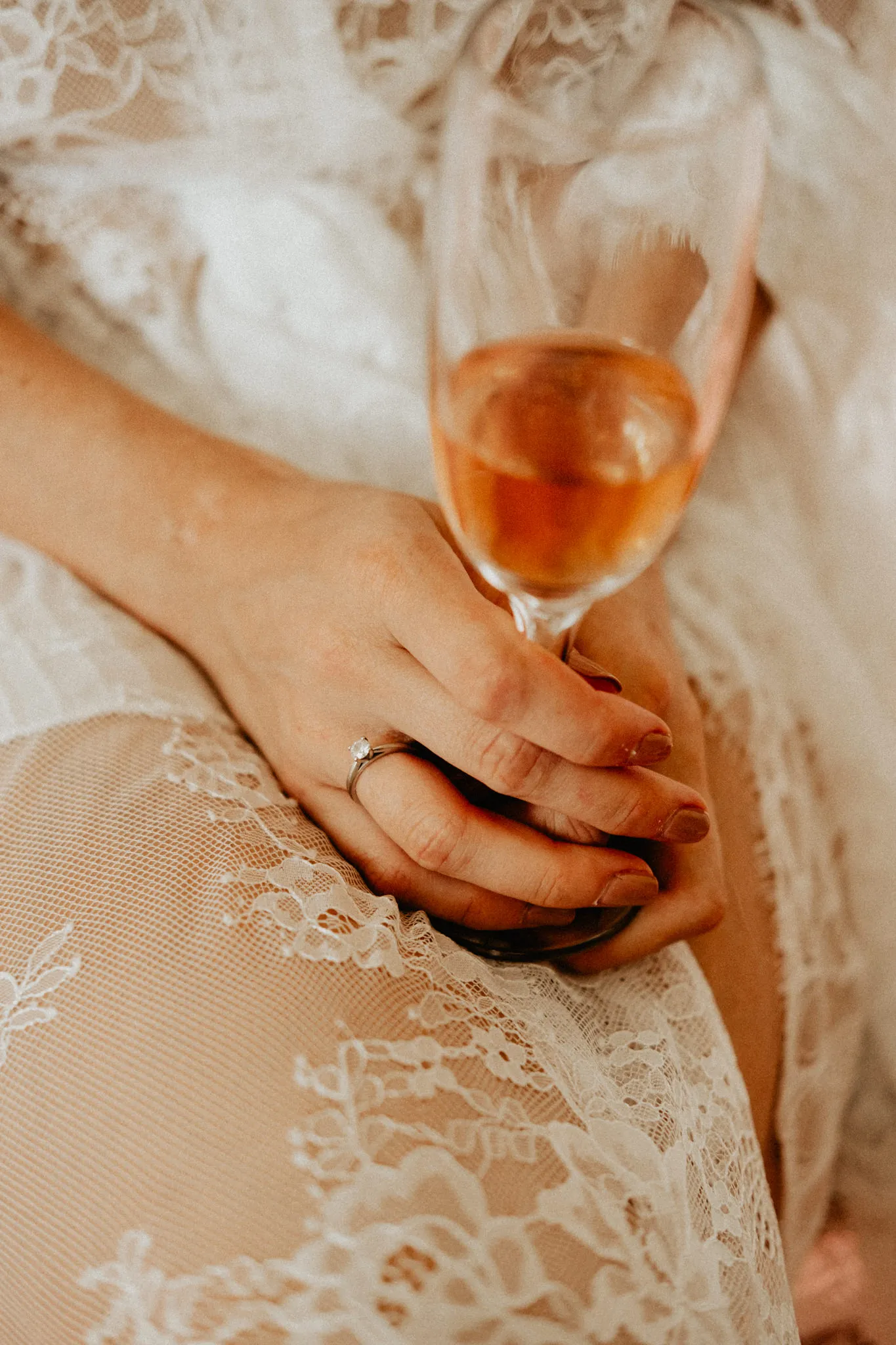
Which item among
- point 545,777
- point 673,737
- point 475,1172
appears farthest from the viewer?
point 673,737

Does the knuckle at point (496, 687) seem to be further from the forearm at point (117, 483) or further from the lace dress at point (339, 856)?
the forearm at point (117, 483)

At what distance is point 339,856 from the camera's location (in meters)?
0.58

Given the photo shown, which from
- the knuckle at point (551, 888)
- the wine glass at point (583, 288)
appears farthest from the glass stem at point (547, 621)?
the knuckle at point (551, 888)

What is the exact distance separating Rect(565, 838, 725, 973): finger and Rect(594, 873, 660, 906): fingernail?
1.0 inches

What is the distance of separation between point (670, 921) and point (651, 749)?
4.9 inches

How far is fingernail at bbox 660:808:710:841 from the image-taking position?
1.83 ft

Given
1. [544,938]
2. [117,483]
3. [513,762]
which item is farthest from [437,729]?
[117,483]

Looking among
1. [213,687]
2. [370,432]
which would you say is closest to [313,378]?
[370,432]

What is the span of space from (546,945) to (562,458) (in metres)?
0.30

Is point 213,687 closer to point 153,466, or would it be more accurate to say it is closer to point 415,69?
point 153,466

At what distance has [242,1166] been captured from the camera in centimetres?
44

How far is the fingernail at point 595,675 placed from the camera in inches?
23.0

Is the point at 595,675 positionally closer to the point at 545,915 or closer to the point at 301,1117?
the point at 545,915

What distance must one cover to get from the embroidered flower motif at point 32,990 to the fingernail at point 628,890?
0.28 meters
